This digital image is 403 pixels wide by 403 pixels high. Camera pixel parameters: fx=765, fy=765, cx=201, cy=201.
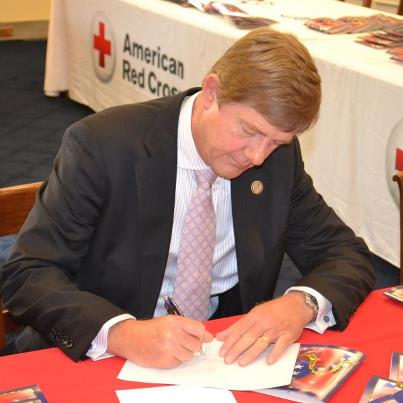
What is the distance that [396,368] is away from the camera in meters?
1.36

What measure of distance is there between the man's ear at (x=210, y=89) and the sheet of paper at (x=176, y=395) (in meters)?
0.58

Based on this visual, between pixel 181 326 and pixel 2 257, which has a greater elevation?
pixel 181 326

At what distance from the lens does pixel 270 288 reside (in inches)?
72.3

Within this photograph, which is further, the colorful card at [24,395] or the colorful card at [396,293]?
the colorful card at [396,293]

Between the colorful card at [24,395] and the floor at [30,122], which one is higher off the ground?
the colorful card at [24,395]

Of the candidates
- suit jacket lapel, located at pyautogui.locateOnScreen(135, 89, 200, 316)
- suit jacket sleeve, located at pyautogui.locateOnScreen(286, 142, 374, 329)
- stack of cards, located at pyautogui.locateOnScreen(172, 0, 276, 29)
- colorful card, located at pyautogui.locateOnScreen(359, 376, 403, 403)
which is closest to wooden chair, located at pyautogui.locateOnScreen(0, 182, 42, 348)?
suit jacket lapel, located at pyautogui.locateOnScreen(135, 89, 200, 316)

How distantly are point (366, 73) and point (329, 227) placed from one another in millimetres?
1409

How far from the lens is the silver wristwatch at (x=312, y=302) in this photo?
5.08 ft

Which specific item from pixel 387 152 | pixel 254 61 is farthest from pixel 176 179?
pixel 387 152

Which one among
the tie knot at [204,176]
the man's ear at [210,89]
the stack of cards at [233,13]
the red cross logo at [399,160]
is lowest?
the red cross logo at [399,160]

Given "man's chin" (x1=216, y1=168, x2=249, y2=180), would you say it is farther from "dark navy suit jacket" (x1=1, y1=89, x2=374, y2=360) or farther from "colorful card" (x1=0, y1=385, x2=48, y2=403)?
"colorful card" (x1=0, y1=385, x2=48, y2=403)

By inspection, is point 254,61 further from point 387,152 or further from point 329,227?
point 387,152

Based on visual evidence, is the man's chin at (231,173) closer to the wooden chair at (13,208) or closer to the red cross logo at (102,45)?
the wooden chair at (13,208)

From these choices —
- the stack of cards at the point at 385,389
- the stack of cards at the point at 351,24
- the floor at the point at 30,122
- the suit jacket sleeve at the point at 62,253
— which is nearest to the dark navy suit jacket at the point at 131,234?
the suit jacket sleeve at the point at 62,253
